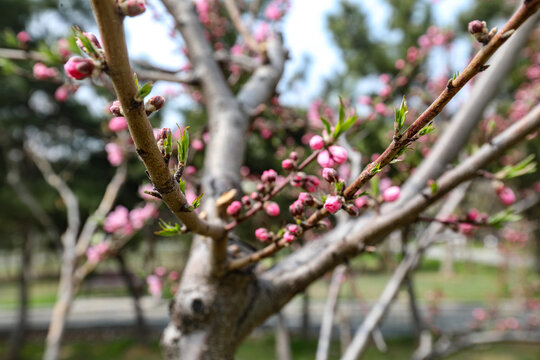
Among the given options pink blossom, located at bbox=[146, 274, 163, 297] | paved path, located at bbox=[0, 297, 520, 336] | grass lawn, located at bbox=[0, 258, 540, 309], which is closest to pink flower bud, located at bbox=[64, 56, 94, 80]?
pink blossom, located at bbox=[146, 274, 163, 297]

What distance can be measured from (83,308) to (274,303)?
61.7ft

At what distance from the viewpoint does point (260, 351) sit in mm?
9875

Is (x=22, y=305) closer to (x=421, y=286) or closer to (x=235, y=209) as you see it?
(x=235, y=209)

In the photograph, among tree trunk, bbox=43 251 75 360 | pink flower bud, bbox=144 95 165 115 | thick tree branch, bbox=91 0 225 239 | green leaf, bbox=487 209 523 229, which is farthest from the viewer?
tree trunk, bbox=43 251 75 360

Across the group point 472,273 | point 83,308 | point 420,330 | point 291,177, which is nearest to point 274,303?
point 291,177

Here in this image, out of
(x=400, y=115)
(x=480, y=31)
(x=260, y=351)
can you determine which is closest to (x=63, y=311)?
(x=400, y=115)

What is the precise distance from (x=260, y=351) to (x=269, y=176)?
1004 centimetres

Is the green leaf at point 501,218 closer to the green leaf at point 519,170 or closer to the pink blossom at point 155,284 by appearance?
the green leaf at point 519,170

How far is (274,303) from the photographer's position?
4.15 ft

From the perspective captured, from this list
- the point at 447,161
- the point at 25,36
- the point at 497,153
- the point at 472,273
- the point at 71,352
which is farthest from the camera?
the point at 472,273

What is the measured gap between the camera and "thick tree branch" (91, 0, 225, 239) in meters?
0.47

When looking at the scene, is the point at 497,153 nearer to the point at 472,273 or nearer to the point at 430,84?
the point at 430,84

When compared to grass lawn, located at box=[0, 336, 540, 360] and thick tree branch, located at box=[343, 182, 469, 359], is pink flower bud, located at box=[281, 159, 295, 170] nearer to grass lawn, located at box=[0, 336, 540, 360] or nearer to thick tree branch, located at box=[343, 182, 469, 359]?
thick tree branch, located at box=[343, 182, 469, 359]

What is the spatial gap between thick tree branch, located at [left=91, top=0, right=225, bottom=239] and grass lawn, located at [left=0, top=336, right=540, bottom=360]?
9.46 m
